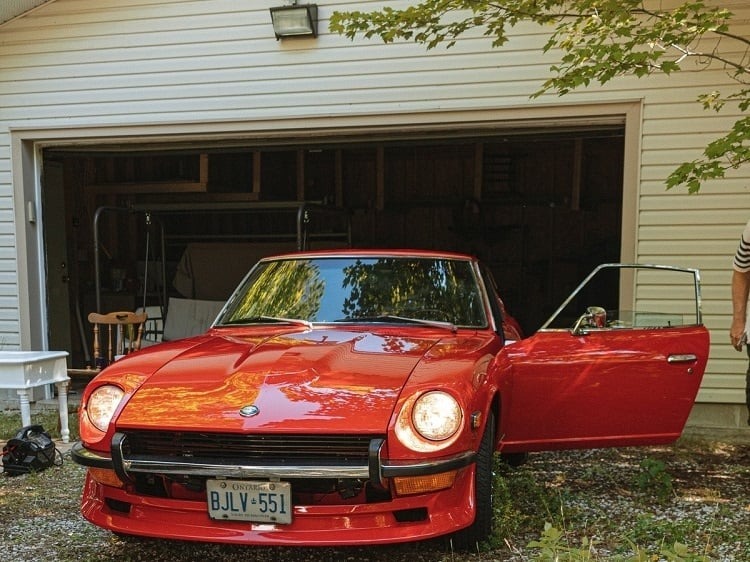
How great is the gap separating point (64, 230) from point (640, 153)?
7.54m

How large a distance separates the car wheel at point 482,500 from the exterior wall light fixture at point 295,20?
14.3 ft

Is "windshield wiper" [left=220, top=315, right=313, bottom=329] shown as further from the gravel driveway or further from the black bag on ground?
the black bag on ground

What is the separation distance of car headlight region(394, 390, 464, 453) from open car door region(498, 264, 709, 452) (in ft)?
2.82

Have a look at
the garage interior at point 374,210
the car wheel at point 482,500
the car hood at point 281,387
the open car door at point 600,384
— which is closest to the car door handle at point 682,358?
the open car door at point 600,384

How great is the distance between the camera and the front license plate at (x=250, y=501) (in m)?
2.39

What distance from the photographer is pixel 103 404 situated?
270 centimetres

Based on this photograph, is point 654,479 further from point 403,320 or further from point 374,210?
point 374,210

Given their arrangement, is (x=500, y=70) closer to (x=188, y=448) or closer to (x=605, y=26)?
(x=605, y=26)

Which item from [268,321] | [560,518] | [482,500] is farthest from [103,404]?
[560,518]

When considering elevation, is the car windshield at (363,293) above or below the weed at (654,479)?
above

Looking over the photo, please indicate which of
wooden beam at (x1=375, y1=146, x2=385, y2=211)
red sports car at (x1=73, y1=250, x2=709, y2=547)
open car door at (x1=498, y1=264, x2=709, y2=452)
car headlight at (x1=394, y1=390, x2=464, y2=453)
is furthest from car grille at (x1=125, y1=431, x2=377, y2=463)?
wooden beam at (x1=375, y1=146, x2=385, y2=211)

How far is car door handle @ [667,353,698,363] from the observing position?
10.8 feet

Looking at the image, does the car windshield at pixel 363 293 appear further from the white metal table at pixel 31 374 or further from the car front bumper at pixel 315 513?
the white metal table at pixel 31 374

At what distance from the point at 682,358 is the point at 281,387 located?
2112mm
